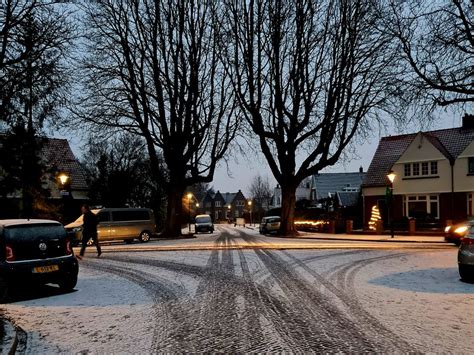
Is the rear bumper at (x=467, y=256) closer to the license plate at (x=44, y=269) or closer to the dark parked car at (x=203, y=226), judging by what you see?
the license plate at (x=44, y=269)

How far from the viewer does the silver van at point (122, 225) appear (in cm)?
2667

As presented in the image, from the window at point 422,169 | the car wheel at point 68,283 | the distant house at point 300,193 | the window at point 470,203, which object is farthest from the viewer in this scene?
the distant house at point 300,193

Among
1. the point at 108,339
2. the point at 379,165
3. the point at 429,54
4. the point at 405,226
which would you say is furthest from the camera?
the point at 379,165

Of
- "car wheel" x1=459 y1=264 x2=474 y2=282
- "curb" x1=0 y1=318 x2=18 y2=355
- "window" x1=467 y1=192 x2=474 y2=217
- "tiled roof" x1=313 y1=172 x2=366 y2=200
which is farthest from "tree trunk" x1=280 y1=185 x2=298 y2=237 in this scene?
"tiled roof" x1=313 y1=172 x2=366 y2=200

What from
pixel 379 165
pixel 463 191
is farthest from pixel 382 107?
pixel 379 165

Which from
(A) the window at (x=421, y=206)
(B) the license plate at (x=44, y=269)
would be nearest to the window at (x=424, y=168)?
(A) the window at (x=421, y=206)

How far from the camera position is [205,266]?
14570mm

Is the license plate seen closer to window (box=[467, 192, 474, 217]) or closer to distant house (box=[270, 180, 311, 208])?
window (box=[467, 192, 474, 217])

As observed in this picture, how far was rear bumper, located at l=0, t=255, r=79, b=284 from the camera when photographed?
9492mm

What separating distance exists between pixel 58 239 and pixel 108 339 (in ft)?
15.2

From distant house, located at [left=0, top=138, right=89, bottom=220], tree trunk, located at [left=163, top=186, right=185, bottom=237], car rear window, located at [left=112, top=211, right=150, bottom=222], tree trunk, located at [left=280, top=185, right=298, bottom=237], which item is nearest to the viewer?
distant house, located at [left=0, top=138, right=89, bottom=220]

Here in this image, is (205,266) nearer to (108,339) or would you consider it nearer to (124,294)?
(124,294)

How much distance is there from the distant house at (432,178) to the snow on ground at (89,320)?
30.5m

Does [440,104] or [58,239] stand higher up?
[440,104]
